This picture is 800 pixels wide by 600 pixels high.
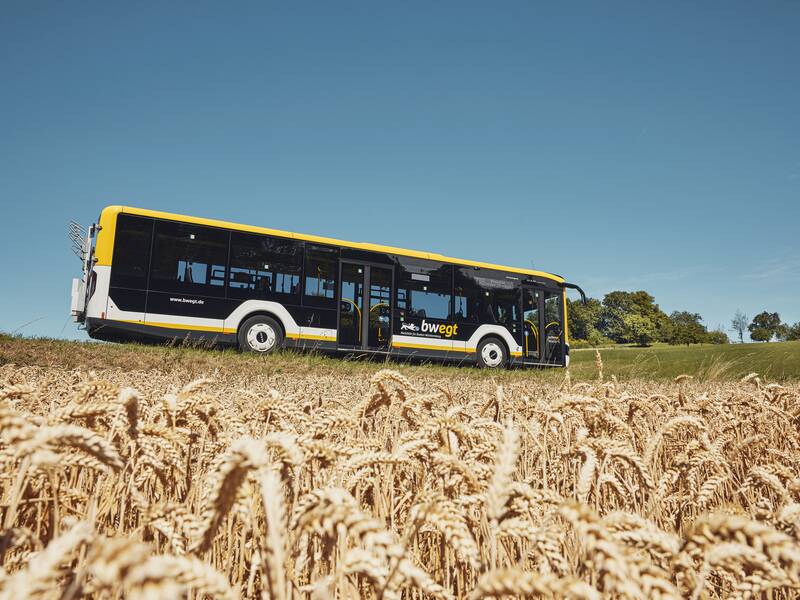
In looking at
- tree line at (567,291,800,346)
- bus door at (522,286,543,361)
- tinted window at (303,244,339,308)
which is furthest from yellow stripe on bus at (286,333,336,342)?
tree line at (567,291,800,346)

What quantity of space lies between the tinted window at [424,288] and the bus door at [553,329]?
13.0 ft

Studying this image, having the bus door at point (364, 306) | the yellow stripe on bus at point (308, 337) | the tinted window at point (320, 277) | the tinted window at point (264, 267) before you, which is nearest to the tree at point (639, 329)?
the bus door at point (364, 306)

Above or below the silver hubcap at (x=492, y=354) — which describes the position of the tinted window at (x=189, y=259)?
above

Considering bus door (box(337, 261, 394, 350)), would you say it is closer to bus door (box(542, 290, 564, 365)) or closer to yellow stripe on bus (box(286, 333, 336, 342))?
yellow stripe on bus (box(286, 333, 336, 342))

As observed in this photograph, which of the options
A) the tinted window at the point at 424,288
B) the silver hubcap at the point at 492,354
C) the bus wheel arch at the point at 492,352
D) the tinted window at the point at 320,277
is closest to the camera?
the tinted window at the point at 320,277

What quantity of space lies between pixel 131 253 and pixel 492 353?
10670 millimetres

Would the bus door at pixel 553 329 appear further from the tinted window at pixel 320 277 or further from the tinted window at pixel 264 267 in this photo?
the tinted window at pixel 264 267

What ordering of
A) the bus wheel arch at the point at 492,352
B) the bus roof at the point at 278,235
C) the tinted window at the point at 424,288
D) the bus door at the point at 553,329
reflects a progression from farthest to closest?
the bus door at the point at 553,329
the bus wheel arch at the point at 492,352
the tinted window at the point at 424,288
the bus roof at the point at 278,235

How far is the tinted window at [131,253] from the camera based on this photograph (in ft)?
39.5

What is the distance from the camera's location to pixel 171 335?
1229cm

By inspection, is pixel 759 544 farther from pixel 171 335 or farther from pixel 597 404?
pixel 171 335

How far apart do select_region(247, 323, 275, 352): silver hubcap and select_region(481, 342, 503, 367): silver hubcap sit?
6700 mm

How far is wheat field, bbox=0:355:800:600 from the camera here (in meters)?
0.73

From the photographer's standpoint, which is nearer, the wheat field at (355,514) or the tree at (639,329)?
the wheat field at (355,514)
